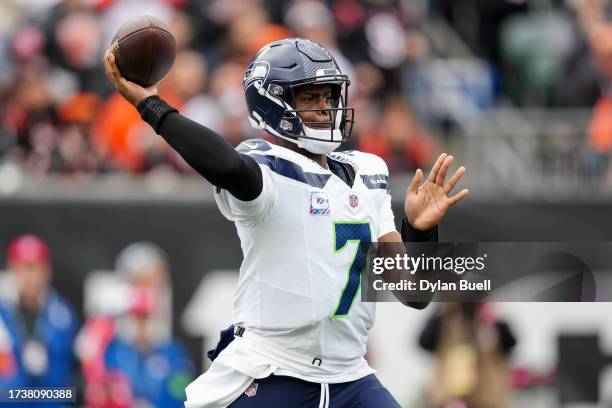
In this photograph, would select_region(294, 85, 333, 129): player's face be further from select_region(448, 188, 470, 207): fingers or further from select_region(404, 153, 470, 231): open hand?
select_region(448, 188, 470, 207): fingers

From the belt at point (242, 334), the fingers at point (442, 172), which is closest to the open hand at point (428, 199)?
the fingers at point (442, 172)

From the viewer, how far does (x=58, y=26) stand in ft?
35.7

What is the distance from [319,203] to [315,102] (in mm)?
472

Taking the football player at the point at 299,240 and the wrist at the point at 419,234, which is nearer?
the football player at the point at 299,240

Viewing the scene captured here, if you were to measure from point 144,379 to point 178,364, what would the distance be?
0.26 meters

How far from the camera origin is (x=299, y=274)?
5.04 meters

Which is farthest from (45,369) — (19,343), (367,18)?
(367,18)

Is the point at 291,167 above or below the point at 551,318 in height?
above

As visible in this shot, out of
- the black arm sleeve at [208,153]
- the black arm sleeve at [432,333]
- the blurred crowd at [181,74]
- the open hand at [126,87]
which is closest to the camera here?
the black arm sleeve at [208,153]

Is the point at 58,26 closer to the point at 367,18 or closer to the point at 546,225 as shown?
the point at 367,18

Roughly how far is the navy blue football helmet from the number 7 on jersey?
12.7 inches

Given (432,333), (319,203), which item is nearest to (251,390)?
(319,203)

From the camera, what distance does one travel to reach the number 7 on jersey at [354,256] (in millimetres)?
5098

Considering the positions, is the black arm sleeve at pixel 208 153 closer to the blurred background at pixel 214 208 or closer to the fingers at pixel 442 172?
the fingers at pixel 442 172
